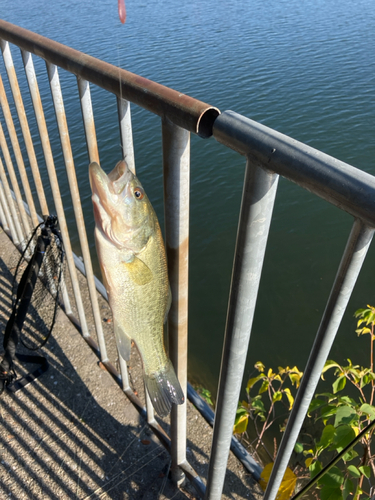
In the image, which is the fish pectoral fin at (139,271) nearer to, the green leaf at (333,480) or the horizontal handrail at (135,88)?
the horizontal handrail at (135,88)

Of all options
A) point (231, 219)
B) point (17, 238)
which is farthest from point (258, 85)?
point (17, 238)

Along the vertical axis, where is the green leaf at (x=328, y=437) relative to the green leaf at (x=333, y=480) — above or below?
below

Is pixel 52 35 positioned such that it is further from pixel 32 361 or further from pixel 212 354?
pixel 32 361

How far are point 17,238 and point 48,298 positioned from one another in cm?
75

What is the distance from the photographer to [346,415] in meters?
1.67

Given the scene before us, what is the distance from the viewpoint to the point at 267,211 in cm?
→ 98

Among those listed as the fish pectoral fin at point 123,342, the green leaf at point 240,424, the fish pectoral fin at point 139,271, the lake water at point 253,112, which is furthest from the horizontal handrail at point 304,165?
the green leaf at point 240,424

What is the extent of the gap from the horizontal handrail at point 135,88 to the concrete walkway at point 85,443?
6.37 ft

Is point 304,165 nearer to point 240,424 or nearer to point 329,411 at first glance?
point 329,411

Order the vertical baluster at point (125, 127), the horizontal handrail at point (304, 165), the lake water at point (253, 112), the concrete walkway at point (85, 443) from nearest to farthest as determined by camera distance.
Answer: the horizontal handrail at point (304, 165) < the vertical baluster at point (125, 127) < the concrete walkway at point (85, 443) < the lake water at point (253, 112)

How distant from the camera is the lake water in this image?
5.98 meters

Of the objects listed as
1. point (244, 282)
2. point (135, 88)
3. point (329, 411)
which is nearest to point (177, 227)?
point (244, 282)

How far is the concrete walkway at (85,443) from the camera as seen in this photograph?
2.24 metres

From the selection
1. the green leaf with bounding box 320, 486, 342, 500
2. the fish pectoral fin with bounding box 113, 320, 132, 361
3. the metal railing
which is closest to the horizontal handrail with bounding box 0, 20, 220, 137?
the metal railing
